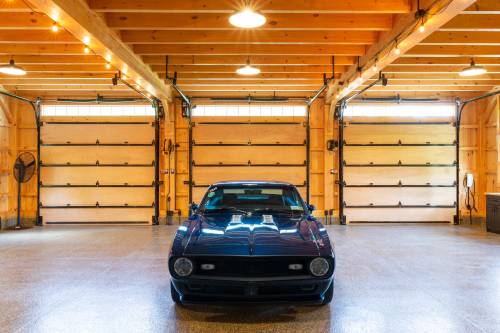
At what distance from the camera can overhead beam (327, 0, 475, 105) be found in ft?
13.7

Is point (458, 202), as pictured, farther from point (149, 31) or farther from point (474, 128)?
point (149, 31)

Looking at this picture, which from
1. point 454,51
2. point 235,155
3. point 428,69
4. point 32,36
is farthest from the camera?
point 235,155

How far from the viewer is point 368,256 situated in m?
5.96

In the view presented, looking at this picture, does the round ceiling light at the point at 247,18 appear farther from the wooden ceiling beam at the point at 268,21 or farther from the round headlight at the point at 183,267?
the round headlight at the point at 183,267

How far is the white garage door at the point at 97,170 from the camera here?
1005cm

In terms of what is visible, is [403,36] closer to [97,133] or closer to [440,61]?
[440,61]

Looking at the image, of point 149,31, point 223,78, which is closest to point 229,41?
point 149,31

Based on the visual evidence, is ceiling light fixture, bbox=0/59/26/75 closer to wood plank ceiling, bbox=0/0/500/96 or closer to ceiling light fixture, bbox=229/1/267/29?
wood plank ceiling, bbox=0/0/500/96

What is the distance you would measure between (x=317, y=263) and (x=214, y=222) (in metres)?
1.21

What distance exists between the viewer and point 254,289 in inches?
123

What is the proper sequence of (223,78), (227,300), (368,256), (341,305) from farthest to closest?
(223,78) → (368,256) → (341,305) → (227,300)

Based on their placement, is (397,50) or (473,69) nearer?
(397,50)

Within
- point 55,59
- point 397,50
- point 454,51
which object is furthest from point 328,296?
point 55,59

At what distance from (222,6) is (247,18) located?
55 cm
